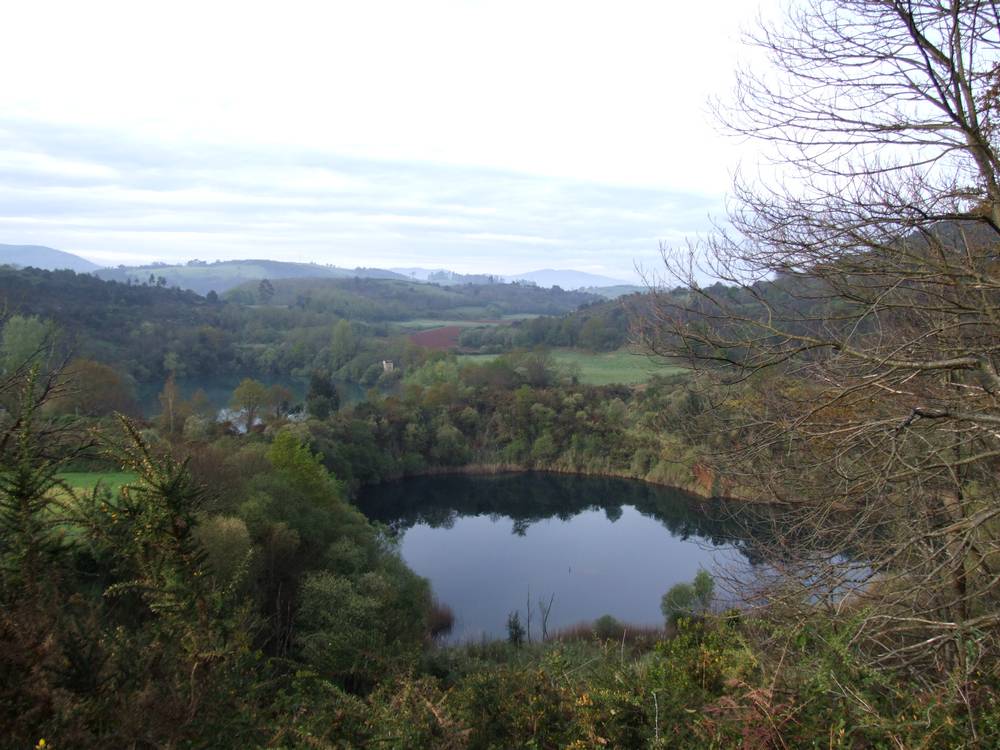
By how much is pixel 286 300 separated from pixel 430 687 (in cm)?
7586

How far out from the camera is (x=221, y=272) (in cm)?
11938

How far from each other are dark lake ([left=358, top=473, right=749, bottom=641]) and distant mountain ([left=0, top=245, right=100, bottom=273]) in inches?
5413

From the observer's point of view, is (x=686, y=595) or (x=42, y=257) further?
(x=42, y=257)

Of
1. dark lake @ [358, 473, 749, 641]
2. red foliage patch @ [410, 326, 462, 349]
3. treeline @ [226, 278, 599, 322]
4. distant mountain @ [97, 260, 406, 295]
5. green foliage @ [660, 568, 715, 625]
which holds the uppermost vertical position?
distant mountain @ [97, 260, 406, 295]

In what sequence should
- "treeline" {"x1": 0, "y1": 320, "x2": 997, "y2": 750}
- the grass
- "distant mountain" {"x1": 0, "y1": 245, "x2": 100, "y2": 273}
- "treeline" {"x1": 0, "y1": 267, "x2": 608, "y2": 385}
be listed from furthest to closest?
"distant mountain" {"x1": 0, "y1": 245, "x2": 100, "y2": 273} → the grass → "treeline" {"x1": 0, "y1": 267, "x2": 608, "y2": 385} → "treeline" {"x1": 0, "y1": 320, "x2": 997, "y2": 750}

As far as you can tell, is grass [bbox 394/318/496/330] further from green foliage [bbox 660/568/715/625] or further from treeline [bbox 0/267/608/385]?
green foliage [bbox 660/568/715/625]

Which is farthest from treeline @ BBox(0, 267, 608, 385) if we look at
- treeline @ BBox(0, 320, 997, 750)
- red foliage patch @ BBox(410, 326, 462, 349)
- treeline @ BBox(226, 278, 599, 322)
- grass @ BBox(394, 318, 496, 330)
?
treeline @ BBox(0, 320, 997, 750)

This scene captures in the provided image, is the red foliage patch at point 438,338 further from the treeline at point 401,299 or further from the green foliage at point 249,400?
the green foliage at point 249,400

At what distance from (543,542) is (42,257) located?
161 m

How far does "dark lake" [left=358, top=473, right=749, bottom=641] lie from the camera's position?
564 inches

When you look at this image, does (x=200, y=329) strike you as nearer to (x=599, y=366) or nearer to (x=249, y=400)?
(x=249, y=400)

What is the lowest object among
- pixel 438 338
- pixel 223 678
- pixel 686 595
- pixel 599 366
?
pixel 686 595

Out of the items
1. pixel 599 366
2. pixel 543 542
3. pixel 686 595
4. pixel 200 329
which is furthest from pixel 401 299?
pixel 686 595

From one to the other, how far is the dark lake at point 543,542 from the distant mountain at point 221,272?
79.9 metres
